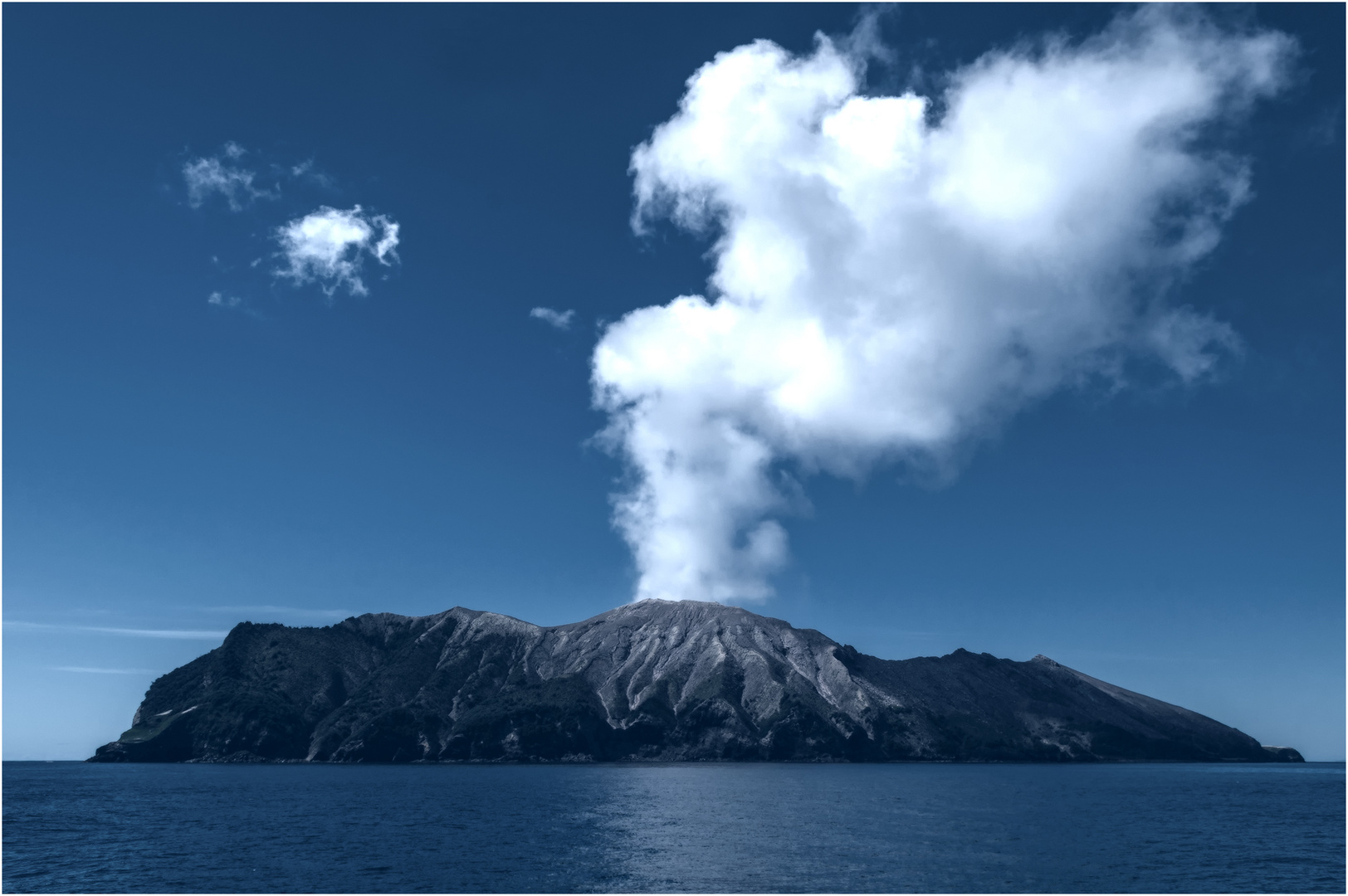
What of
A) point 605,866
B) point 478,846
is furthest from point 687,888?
point 478,846

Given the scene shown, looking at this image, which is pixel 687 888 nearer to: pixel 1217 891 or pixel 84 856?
pixel 1217 891

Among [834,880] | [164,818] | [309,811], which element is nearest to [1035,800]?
[834,880]

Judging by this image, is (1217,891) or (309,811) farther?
(309,811)

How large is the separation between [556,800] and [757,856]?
84.4m

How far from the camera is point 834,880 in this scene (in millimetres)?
81875

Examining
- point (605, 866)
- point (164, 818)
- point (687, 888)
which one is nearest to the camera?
point (687, 888)

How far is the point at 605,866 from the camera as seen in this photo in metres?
89.2

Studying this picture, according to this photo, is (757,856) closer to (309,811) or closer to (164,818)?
(309,811)

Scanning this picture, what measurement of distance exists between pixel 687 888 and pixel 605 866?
1352 cm

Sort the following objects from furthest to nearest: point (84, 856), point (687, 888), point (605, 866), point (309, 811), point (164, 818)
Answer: point (309, 811) → point (164, 818) → point (84, 856) → point (605, 866) → point (687, 888)

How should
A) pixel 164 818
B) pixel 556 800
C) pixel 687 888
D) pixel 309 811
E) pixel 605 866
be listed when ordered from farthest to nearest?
pixel 556 800 < pixel 309 811 < pixel 164 818 < pixel 605 866 < pixel 687 888

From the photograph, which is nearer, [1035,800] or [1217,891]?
[1217,891]

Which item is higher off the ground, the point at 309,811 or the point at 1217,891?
the point at 1217,891

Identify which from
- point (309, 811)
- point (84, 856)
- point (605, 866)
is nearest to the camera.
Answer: point (605, 866)
